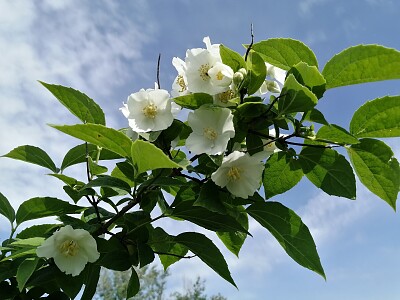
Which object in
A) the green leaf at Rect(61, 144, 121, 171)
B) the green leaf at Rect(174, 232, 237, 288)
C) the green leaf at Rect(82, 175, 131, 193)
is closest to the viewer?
the green leaf at Rect(82, 175, 131, 193)

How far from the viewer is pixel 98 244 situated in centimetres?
110

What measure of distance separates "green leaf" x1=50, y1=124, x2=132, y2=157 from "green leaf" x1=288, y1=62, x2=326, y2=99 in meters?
0.36

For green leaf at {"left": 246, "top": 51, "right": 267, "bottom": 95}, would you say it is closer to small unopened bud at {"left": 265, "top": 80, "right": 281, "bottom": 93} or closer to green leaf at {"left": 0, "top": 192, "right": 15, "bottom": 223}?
small unopened bud at {"left": 265, "top": 80, "right": 281, "bottom": 93}

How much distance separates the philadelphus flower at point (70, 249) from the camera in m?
1.02

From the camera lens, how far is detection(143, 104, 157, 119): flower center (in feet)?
3.42

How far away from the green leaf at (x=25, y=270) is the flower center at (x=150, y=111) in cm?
36

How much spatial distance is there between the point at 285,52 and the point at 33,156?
2.07ft

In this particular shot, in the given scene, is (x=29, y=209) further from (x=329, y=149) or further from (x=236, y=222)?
(x=329, y=149)

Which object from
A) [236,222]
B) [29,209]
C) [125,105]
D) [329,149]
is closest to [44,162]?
[29,209]

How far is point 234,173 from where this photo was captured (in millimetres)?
985

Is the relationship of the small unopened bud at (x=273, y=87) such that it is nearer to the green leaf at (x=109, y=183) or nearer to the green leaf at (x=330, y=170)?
the green leaf at (x=330, y=170)

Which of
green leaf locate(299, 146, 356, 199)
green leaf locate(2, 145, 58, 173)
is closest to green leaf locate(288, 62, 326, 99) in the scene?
green leaf locate(299, 146, 356, 199)

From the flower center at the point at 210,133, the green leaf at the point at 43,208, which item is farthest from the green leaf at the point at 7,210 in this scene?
the flower center at the point at 210,133

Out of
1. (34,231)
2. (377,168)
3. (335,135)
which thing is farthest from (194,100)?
(34,231)
